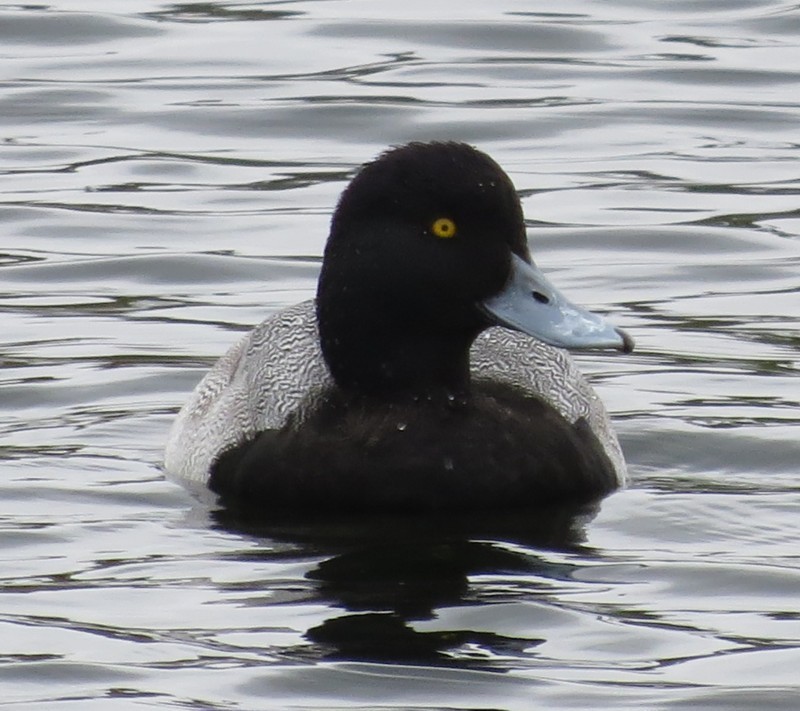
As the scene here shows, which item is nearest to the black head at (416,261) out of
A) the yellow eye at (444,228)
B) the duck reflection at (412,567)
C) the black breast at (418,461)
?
the yellow eye at (444,228)

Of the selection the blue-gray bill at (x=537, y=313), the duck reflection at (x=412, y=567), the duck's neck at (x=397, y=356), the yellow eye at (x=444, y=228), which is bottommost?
the duck reflection at (x=412, y=567)

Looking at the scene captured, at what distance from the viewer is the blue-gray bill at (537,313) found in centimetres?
954

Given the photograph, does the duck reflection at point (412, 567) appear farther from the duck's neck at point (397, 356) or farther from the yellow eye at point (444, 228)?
the yellow eye at point (444, 228)

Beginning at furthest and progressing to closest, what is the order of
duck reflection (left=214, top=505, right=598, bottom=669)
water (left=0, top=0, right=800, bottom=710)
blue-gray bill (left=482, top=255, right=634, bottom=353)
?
blue-gray bill (left=482, top=255, right=634, bottom=353) < duck reflection (left=214, top=505, right=598, bottom=669) < water (left=0, top=0, right=800, bottom=710)

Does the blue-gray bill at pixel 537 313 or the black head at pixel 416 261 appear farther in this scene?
the blue-gray bill at pixel 537 313

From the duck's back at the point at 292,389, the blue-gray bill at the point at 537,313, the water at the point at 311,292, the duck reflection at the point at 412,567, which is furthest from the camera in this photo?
the duck's back at the point at 292,389

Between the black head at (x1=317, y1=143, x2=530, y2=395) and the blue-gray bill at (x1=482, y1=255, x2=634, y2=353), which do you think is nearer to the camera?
the black head at (x1=317, y1=143, x2=530, y2=395)

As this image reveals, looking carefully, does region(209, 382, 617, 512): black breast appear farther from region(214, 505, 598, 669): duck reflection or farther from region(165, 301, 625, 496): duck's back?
region(165, 301, 625, 496): duck's back

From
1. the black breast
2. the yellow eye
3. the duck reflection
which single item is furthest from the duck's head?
the duck reflection

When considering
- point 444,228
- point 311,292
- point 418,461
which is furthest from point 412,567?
point 311,292

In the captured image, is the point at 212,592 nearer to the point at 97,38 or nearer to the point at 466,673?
the point at 466,673

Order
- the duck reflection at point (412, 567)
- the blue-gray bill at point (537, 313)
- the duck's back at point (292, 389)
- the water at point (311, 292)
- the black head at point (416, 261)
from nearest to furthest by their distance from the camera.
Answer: the water at point (311, 292), the duck reflection at point (412, 567), the black head at point (416, 261), the blue-gray bill at point (537, 313), the duck's back at point (292, 389)

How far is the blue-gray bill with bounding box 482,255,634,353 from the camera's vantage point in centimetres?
954

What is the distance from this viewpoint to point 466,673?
7473 mm
